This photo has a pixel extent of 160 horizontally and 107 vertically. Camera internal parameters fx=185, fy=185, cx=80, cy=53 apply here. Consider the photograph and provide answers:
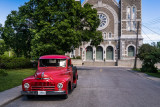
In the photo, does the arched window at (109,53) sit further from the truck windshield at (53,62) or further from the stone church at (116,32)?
the truck windshield at (53,62)

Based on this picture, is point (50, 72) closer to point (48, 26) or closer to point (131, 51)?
point (48, 26)

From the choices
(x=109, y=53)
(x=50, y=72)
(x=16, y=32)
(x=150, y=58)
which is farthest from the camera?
(x=109, y=53)

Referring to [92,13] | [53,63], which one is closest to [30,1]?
[92,13]

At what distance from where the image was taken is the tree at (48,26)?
22844mm

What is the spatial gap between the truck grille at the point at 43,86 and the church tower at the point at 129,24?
1494 inches

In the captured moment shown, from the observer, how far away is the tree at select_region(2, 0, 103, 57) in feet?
74.9

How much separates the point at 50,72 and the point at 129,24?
130ft

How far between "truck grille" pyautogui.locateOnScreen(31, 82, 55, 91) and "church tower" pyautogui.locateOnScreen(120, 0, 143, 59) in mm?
37941

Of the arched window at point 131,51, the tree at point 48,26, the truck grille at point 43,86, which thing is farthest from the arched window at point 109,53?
the truck grille at point 43,86

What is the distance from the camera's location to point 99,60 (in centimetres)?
4684

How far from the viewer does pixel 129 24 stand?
44875 mm

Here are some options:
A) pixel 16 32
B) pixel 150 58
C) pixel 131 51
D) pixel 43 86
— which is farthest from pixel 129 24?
pixel 43 86

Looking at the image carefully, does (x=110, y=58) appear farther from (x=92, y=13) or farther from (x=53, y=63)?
(x=53, y=63)

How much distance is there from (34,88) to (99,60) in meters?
39.4
